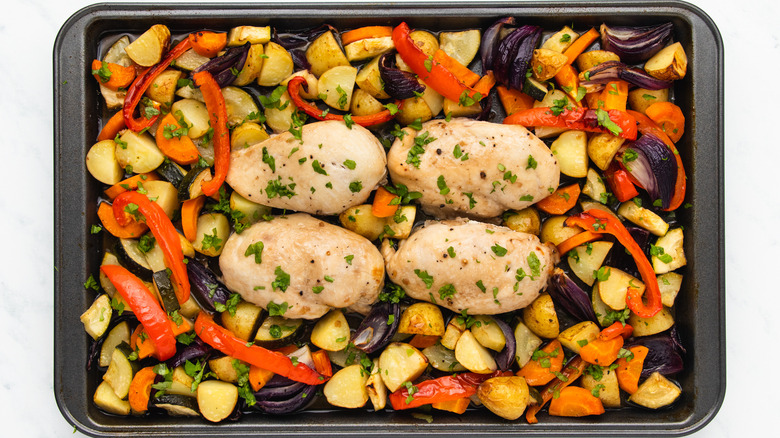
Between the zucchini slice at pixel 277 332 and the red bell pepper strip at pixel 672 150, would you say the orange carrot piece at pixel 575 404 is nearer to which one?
the red bell pepper strip at pixel 672 150

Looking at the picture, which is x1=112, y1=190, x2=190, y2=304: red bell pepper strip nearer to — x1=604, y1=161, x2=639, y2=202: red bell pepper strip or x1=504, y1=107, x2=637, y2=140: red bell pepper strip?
x1=504, y1=107, x2=637, y2=140: red bell pepper strip

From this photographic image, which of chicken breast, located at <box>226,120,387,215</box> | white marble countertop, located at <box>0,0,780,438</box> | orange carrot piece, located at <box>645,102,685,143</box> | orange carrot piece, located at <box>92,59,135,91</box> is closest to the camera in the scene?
chicken breast, located at <box>226,120,387,215</box>

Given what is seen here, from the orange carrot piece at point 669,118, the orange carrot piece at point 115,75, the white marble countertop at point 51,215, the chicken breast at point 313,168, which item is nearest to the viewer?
the chicken breast at point 313,168

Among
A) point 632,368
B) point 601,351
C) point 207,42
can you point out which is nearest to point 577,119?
point 601,351

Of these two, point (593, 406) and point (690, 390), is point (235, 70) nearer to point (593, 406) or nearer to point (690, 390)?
point (593, 406)

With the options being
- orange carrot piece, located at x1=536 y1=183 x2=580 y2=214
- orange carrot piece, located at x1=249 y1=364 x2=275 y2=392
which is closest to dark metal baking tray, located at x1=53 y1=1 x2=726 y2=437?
orange carrot piece, located at x1=249 y1=364 x2=275 y2=392

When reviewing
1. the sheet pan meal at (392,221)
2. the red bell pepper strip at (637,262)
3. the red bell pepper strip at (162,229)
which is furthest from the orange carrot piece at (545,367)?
the red bell pepper strip at (162,229)
